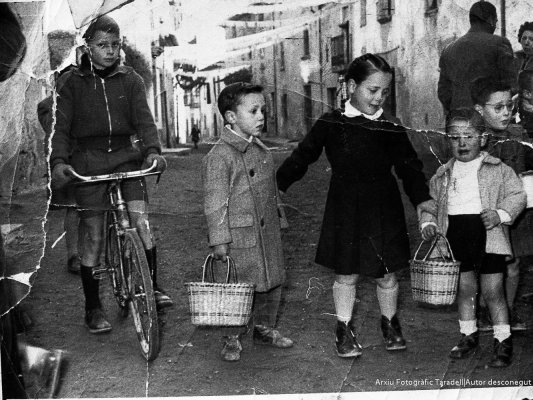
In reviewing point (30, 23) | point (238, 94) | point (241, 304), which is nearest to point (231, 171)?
point (238, 94)

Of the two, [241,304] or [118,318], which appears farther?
[118,318]

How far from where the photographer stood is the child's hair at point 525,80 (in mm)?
3754

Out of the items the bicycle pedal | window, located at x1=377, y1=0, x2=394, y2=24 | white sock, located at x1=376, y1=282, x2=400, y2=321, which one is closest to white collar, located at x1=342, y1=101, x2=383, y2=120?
window, located at x1=377, y1=0, x2=394, y2=24

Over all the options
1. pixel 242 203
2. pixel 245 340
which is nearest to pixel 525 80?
pixel 242 203

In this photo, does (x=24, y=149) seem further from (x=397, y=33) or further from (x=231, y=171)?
(x=397, y=33)

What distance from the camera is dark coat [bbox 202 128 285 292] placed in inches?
139

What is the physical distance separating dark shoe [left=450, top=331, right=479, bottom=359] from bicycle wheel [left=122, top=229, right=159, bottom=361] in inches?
48.6

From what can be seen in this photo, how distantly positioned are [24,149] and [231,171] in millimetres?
878

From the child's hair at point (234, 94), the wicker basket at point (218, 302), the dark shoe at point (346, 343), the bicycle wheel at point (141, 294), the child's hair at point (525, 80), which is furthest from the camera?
the child's hair at point (525, 80)

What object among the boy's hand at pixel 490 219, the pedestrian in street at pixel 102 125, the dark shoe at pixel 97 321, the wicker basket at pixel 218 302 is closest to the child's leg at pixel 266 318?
the wicker basket at pixel 218 302

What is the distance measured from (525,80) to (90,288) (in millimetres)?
2050

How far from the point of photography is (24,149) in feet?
12.0

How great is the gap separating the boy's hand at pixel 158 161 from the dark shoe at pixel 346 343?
0.97 meters

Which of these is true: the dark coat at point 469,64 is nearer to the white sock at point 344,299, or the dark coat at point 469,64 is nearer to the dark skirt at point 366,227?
the dark skirt at point 366,227
